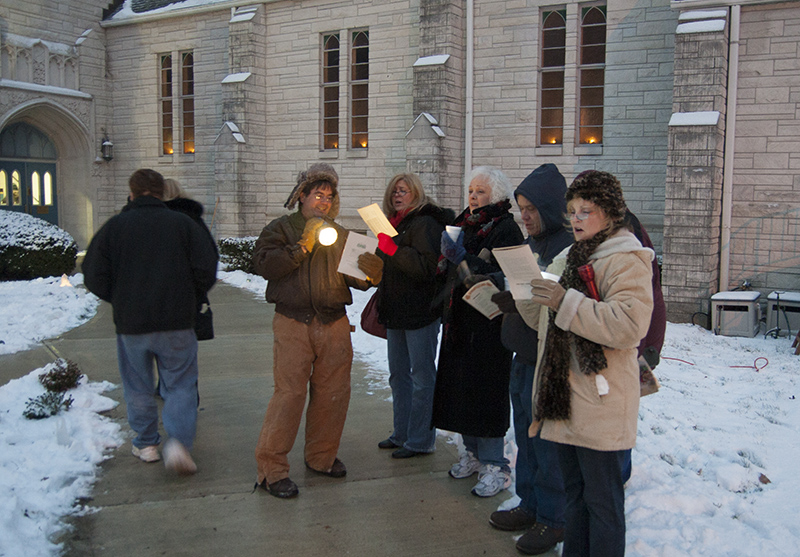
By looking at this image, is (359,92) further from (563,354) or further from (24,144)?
(563,354)

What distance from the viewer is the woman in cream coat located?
266cm

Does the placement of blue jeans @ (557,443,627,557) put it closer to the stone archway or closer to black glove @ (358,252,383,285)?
black glove @ (358,252,383,285)

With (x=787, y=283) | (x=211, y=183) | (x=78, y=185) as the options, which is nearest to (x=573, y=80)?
(x=787, y=283)

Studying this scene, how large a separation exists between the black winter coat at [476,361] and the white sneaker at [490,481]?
25cm

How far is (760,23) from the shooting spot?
34.0 ft

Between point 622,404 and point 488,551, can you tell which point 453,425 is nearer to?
point 488,551

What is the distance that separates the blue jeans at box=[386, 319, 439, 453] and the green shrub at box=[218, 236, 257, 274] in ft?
35.1

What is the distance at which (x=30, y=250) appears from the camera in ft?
42.9

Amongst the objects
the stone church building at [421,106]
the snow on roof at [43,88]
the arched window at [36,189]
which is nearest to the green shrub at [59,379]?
the stone church building at [421,106]

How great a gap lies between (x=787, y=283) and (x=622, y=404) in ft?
30.8

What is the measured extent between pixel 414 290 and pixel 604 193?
194cm

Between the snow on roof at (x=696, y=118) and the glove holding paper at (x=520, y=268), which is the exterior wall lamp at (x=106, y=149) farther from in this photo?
the glove holding paper at (x=520, y=268)

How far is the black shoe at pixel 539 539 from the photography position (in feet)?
11.2

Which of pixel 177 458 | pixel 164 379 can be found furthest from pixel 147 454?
pixel 164 379
